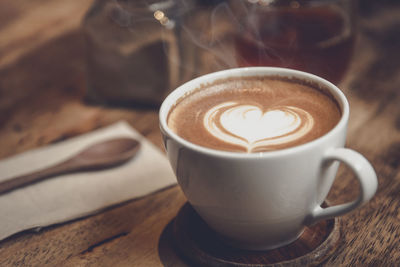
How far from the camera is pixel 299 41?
106 centimetres

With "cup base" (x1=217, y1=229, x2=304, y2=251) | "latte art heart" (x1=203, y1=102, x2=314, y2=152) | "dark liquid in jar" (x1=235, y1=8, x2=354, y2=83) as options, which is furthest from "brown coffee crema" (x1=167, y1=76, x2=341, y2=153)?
"dark liquid in jar" (x1=235, y1=8, x2=354, y2=83)

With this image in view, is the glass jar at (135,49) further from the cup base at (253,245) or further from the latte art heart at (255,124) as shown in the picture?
the cup base at (253,245)

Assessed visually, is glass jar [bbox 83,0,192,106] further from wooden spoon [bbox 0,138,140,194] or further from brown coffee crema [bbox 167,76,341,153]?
brown coffee crema [bbox 167,76,341,153]

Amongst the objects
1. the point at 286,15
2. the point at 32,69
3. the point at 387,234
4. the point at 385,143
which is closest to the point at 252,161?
the point at 387,234

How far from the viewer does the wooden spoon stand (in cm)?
90

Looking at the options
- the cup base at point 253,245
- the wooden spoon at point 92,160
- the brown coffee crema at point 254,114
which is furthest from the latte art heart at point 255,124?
the wooden spoon at point 92,160

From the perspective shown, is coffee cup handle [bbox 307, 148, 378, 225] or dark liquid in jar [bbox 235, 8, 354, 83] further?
dark liquid in jar [bbox 235, 8, 354, 83]

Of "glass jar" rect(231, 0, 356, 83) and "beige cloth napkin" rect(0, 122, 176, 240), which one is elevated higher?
"glass jar" rect(231, 0, 356, 83)

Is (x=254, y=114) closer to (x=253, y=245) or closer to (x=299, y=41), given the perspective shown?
(x=253, y=245)

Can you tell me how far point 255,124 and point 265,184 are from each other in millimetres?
139

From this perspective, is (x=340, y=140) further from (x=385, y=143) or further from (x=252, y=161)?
(x=385, y=143)

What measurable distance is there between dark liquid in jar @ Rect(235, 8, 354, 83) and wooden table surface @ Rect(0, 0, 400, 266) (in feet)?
0.44

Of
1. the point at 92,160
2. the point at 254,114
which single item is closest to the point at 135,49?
the point at 92,160

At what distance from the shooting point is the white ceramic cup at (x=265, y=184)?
0.59m
